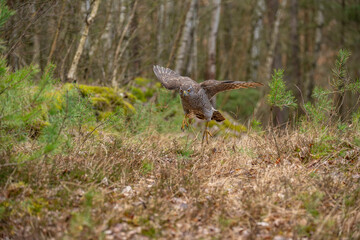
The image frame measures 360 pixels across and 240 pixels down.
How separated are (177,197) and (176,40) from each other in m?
6.89

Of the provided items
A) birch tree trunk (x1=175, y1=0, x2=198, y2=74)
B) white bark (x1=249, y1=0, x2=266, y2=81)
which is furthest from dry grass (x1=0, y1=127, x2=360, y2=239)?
white bark (x1=249, y1=0, x2=266, y2=81)

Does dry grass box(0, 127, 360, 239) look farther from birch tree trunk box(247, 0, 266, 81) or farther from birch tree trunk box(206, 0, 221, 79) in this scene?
birch tree trunk box(247, 0, 266, 81)

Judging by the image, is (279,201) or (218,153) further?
(218,153)

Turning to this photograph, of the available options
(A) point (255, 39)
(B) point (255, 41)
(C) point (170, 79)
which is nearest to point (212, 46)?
(C) point (170, 79)

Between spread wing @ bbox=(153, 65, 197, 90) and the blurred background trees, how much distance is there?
96 centimetres

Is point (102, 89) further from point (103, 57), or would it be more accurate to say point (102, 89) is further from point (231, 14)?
point (231, 14)

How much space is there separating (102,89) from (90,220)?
494 cm

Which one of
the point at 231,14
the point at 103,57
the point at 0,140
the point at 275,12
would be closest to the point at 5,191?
the point at 0,140

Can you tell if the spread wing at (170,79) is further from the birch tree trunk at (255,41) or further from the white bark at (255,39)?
the birch tree trunk at (255,41)

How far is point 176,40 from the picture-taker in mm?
10156

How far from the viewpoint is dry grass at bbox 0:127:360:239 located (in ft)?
11.0

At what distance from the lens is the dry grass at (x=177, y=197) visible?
11.0ft

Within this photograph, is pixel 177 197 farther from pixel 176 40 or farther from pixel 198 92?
pixel 176 40

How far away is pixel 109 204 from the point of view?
3.69 metres
